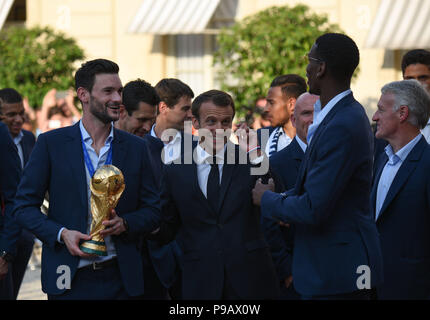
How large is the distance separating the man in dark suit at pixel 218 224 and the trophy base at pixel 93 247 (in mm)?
581

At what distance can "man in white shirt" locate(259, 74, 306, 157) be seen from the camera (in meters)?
6.77

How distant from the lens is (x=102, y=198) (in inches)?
157

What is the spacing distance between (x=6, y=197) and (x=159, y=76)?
11122mm

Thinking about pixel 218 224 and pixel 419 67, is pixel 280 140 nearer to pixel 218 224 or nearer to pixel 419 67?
pixel 419 67

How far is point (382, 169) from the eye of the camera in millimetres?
4914

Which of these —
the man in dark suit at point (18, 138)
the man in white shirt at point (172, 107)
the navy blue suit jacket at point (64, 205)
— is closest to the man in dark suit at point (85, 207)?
the navy blue suit jacket at point (64, 205)

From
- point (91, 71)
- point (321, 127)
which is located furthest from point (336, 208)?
point (91, 71)

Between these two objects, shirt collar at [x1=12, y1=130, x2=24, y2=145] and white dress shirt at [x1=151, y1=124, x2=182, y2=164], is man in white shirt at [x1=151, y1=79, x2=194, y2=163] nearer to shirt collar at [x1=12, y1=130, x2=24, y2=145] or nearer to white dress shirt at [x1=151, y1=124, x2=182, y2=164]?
white dress shirt at [x1=151, y1=124, x2=182, y2=164]

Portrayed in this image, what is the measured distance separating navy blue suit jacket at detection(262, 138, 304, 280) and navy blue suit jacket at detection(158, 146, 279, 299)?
0.11 m

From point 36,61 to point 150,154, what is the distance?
10245 millimetres

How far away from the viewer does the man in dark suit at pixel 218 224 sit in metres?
4.38

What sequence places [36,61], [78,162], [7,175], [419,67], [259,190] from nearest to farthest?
[259,190], [78,162], [7,175], [419,67], [36,61]

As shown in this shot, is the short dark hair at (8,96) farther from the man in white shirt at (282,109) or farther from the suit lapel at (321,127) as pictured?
the suit lapel at (321,127)
